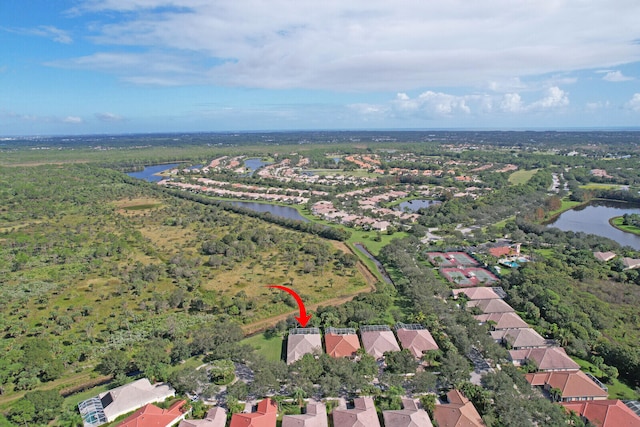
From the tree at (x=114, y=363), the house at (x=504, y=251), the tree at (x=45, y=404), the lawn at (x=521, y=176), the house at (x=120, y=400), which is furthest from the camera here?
the lawn at (x=521, y=176)

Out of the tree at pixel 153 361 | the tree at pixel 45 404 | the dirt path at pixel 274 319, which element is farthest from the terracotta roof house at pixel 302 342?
the tree at pixel 45 404

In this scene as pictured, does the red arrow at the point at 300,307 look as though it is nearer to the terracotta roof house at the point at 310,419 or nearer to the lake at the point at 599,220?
the terracotta roof house at the point at 310,419

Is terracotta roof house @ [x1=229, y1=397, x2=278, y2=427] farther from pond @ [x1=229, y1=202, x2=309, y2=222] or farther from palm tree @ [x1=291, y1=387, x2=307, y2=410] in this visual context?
pond @ [x1=229, y1=202, x2=309, y2=222]

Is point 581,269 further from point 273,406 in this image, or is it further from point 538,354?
point 273,406

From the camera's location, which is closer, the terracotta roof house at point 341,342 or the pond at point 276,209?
the terracotta roof house at point 341,342

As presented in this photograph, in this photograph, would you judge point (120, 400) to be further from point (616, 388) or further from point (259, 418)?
point (616, 388)
